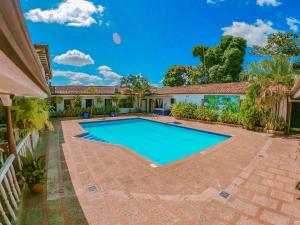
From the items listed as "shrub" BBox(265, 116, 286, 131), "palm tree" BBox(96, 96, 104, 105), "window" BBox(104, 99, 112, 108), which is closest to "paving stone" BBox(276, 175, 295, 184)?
"shrub" BBox(265, 116, 286, 131)

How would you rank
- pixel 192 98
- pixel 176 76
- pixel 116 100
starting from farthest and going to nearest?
pixel 176 76 → pixel 116 100 → pixel 192 98

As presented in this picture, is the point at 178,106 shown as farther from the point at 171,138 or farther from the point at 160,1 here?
the point at 160,1

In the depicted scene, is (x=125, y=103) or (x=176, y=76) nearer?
(x=125, y=103)

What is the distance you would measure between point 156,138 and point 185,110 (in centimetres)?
663

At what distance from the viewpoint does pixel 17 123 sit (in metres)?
5.34

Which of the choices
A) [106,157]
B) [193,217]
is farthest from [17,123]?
[193,217]

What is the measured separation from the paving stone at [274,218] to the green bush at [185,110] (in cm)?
1401

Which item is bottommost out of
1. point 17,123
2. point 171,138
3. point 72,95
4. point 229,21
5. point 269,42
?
point 171,138

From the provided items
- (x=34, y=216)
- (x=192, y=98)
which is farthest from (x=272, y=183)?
Answer: (x=192, y=98)

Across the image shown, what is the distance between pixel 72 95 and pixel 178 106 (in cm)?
1233

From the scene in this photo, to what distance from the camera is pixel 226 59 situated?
2605 cm

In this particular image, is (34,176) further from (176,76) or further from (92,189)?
(176,76)

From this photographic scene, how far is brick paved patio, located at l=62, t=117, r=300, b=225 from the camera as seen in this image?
3443 millimetres

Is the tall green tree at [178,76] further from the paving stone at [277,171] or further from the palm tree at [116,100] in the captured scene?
the paving stone at [277,171]
